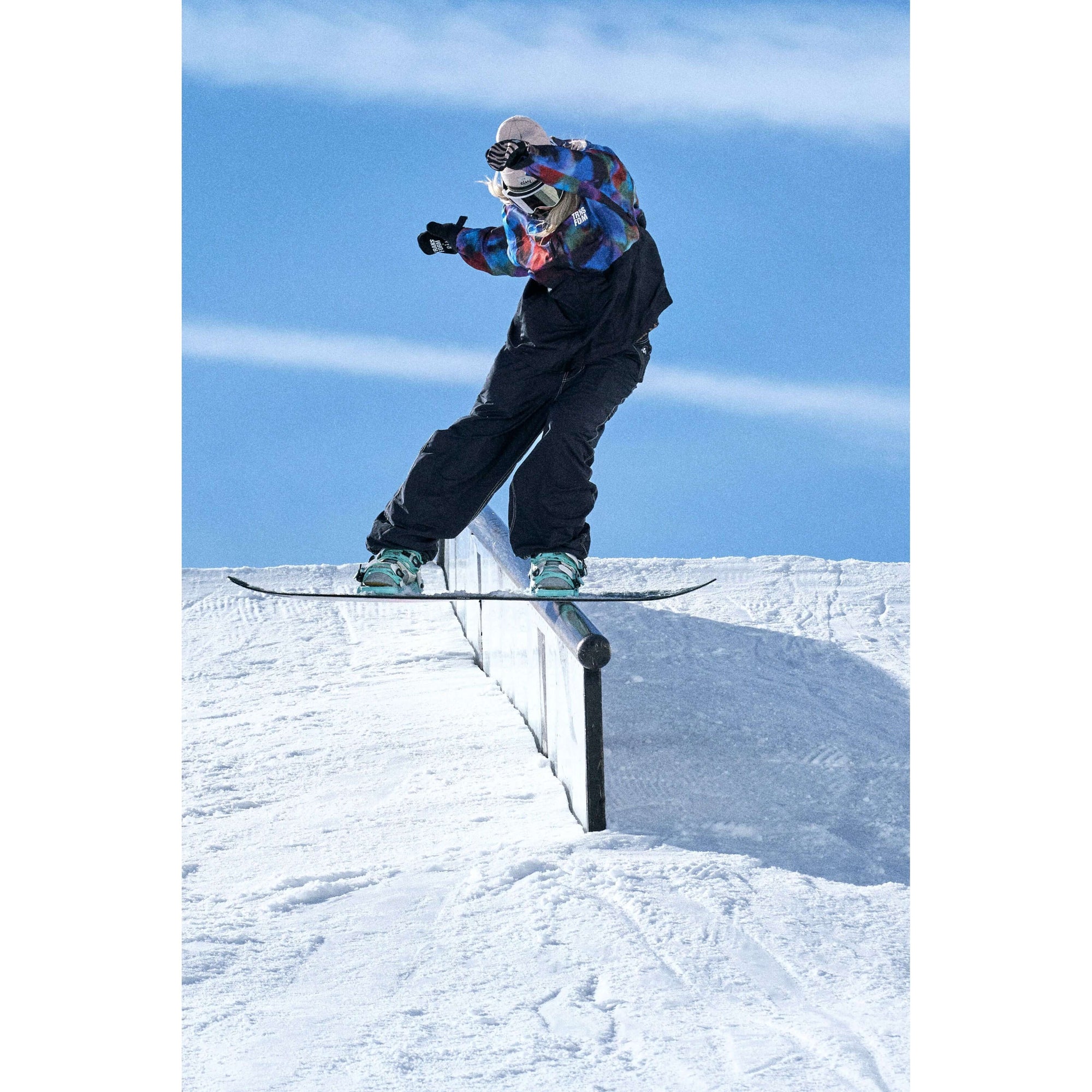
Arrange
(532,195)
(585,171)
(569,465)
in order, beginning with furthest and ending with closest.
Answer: (569,465) → (532,195) → (585,171)

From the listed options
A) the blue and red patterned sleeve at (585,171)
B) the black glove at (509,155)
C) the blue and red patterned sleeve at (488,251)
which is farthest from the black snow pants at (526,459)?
the black glove at (509,155)

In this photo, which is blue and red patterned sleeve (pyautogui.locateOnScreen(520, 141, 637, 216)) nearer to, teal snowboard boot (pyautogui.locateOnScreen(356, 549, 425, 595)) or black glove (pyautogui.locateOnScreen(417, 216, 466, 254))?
black glove (pyautogui.locateOnScreen(417, 216, 466, 254))

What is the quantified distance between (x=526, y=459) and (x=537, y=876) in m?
1.59

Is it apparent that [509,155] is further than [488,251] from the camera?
No

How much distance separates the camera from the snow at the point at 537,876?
3.64 metres

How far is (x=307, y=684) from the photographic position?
24.8 ft

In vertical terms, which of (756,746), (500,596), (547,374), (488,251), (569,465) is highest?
(488,251)

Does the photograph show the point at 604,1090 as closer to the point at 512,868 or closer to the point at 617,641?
the point at 512,868

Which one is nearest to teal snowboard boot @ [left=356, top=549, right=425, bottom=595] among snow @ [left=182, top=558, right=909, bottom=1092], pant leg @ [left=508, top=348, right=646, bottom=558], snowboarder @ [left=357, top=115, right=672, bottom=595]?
snowboarder @ [left=357, top=115, right=672, bottom=595]

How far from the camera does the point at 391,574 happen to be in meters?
5.15

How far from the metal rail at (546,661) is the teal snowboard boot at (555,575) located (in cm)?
31

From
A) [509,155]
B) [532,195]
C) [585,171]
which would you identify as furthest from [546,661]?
[509,155]

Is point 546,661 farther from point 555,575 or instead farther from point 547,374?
point 547,374

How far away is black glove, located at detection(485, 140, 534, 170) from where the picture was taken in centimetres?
446
